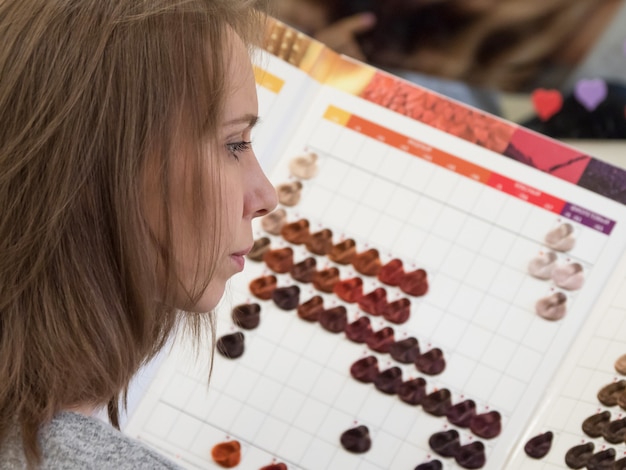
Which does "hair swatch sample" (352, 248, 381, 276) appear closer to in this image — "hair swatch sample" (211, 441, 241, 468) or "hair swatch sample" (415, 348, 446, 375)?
"hair swatch sample" (415, 348, 446, 375)

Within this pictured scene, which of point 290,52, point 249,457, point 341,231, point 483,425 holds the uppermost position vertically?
point 290,52

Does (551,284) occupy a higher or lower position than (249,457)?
higher

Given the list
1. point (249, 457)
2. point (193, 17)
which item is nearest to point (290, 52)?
point (193, 17)

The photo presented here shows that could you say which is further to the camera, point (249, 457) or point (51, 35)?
point (249, 457)

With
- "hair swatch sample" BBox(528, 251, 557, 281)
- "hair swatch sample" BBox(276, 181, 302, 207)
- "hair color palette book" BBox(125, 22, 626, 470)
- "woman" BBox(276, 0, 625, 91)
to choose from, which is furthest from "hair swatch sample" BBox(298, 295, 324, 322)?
"woman" BBox(276, 0, 625, 91)

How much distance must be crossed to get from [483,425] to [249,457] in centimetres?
26

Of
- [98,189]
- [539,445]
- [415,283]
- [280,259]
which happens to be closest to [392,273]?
[415,283]

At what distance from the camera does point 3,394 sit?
657 millimetres

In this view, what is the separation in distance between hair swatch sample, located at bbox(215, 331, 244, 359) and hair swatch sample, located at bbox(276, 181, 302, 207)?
166mm

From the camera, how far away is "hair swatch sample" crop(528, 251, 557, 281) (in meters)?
0.93

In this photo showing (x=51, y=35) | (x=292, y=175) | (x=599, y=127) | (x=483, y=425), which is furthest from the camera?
(x=599, y=127)

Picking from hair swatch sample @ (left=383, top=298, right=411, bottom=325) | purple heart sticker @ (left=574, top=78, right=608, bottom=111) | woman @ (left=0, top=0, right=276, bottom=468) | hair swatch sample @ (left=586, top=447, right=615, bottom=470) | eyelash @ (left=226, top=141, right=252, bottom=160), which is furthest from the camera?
purple heart sticker @ (left=574, top=78, right=608, bottom=111)

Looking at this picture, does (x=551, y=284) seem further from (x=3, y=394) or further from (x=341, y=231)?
(x=3, y=394)

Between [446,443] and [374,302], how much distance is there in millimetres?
177
